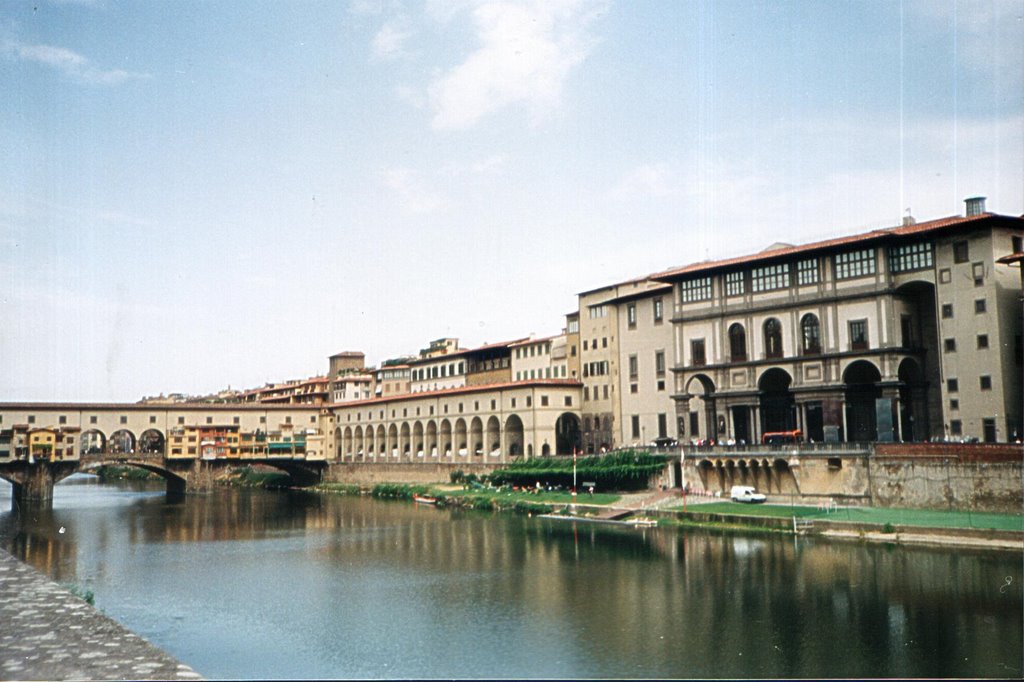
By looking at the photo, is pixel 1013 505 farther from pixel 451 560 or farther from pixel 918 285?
pixel 451 560

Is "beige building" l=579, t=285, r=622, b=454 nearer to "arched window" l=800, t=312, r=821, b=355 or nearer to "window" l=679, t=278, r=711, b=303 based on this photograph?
"window" l=679, t=278, r=711, b=303

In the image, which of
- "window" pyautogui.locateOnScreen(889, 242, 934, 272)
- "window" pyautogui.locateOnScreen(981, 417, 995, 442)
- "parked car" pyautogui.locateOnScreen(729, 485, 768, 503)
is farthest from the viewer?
"parked car" pyautogui.locateOnScreen(729, 485, 768, 503)

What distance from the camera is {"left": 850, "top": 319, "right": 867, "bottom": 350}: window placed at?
5231cm

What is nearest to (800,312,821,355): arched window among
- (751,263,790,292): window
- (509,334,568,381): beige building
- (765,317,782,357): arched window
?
(765,317,782,357): arched window

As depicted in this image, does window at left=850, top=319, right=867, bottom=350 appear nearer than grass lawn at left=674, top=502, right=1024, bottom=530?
No

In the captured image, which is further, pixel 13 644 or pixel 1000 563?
pixel 1000 563

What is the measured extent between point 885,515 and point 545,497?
25.3 meters

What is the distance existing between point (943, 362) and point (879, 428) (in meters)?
4.88

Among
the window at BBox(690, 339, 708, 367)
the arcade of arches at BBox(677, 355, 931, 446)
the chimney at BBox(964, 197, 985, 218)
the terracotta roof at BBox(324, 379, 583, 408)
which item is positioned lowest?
the arcade of arches at BBox(677, 355, 931, 446)

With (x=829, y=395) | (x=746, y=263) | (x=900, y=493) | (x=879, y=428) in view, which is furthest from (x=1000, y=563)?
(x=746, y=263)

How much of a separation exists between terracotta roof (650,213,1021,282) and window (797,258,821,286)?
35.2 inches

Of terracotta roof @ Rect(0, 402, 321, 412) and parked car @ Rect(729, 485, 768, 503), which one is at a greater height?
terracotta roof @ Rect(0, 402, 321, 412)

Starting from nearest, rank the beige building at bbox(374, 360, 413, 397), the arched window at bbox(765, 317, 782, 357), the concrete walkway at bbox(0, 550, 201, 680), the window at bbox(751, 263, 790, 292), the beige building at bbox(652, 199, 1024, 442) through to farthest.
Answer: the concrete walkway at bbox(0, 550, 201, 680), the beige building at bbox(652, 199, 1024, 442), the window at bbox(751, 263, 790, 292), the arched window at bbox(765, 317, 782, 357), the beige building at bbox(374, 360, 413, 397)

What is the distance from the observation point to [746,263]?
58.1m
